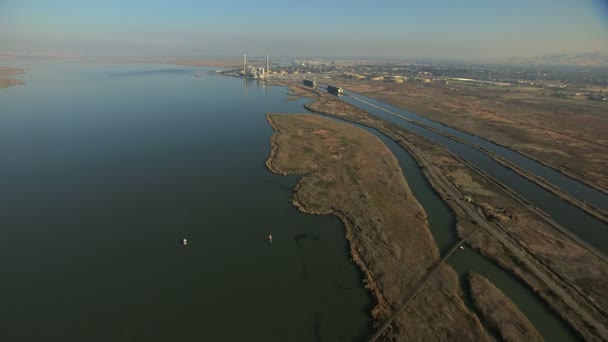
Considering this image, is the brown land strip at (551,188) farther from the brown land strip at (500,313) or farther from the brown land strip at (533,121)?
the brown land strip at (500,313)

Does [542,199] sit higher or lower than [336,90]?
lower

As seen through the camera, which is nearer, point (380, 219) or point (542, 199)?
point (380, 219)

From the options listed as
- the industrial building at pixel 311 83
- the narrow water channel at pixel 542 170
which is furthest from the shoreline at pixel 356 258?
the industrial building at pixel 311 83

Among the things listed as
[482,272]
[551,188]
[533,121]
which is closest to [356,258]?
[482,272]

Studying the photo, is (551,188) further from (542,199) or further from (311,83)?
(311,83)

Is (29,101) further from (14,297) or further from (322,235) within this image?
(322,235)

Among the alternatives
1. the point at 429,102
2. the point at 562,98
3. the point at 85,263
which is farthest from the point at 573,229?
the point at 562,98
